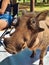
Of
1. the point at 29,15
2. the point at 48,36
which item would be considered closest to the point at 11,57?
the point at 48,36

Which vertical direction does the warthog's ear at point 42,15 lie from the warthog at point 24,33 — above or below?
above

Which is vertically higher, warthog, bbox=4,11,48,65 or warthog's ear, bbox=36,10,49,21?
warthog's ear, bbox=36,10,49,21

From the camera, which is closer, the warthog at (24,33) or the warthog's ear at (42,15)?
the warthog at (24,33)

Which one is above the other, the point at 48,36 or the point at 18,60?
the point at 48,36

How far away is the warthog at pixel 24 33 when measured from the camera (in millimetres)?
3293

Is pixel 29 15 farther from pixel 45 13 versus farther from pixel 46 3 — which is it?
pixel 46 3

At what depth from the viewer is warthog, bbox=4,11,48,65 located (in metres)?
3.29

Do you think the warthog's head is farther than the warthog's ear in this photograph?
No

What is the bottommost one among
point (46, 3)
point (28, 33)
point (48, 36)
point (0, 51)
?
point (46, 3)

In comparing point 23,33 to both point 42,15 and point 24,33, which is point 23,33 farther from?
point 42,15

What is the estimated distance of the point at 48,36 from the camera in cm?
413

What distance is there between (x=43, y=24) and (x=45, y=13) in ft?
1.42

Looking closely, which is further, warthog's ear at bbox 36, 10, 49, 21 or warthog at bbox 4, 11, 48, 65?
warthog's ear at bbox 36, 10, 49, 21

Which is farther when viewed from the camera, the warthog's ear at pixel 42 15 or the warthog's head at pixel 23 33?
the warthog's ear at pixel 42 15
